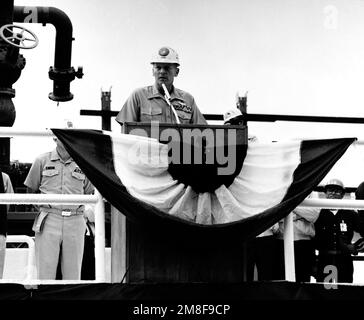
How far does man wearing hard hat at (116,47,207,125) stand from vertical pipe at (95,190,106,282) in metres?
0.96

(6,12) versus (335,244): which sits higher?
(6,12)

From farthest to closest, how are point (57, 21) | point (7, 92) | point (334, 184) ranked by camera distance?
point (57, 21), point (7, 92), point (334, 184)

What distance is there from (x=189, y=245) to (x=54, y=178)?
7.28 ft

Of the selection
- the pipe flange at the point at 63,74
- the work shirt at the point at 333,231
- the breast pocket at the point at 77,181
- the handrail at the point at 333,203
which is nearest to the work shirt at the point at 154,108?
the breast pocket at the point at 77,181

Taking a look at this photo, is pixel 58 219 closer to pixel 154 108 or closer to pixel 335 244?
pixel 154 108

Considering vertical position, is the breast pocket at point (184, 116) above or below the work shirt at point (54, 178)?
above

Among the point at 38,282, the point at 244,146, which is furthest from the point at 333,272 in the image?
the point at 38,282

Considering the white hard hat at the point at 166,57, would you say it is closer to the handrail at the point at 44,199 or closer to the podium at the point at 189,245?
the podium at the point at 189,245

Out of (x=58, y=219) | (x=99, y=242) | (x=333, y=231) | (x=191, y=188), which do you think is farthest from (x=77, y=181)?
(x=333, y=231)

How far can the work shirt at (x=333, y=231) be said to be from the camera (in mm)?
6727

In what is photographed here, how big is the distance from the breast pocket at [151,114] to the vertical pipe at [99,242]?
998 millimetres

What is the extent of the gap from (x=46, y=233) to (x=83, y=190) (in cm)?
49

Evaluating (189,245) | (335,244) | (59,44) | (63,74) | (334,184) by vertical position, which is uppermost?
(59,44)

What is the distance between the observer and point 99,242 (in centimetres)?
443
